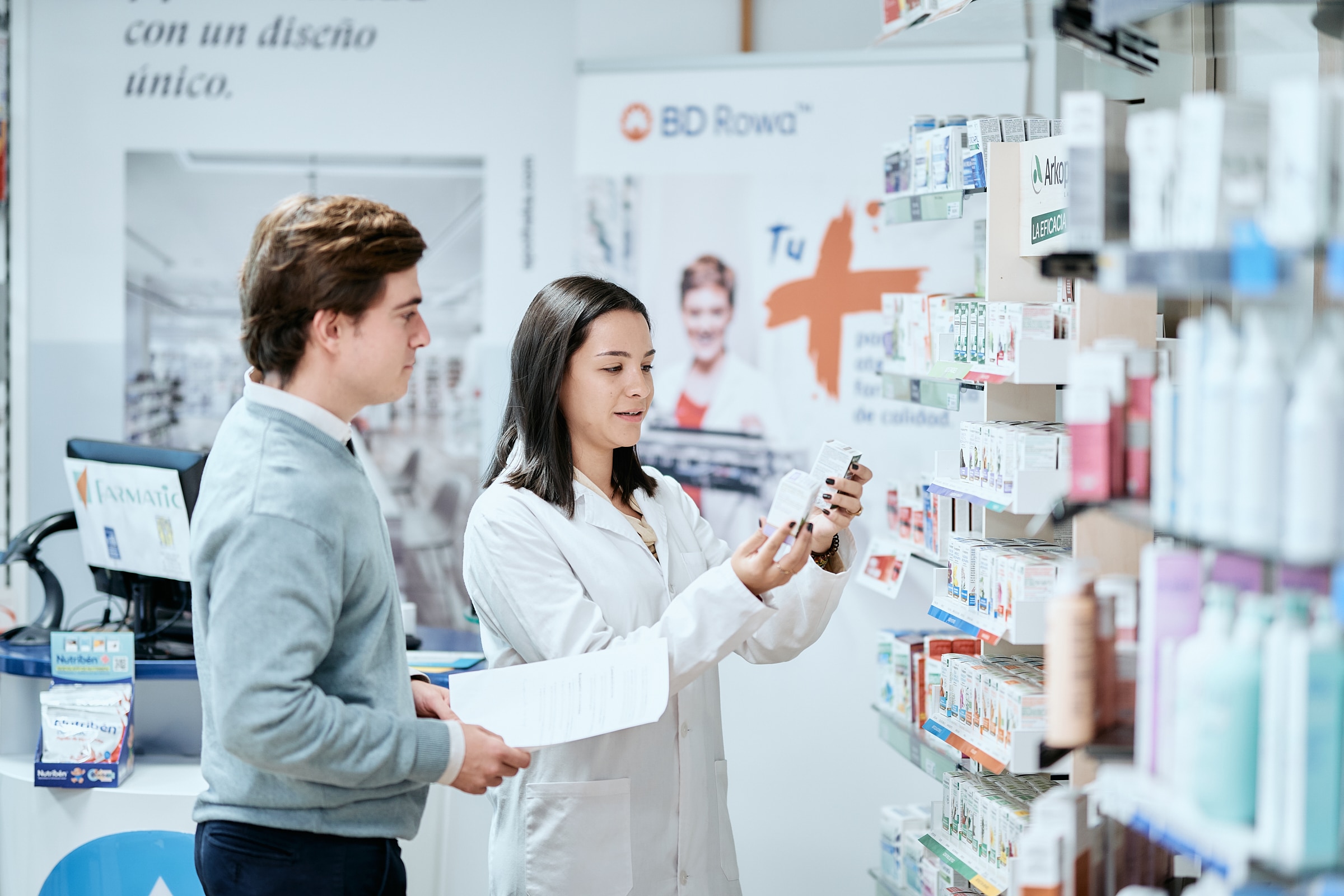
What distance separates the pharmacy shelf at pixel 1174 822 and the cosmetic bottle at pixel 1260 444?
0.34 m

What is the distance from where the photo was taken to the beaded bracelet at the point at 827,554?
2701 millimetres

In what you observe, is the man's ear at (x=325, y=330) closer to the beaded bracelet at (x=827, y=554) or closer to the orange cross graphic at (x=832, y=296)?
the beaded bracelet at (x=827, y=554)

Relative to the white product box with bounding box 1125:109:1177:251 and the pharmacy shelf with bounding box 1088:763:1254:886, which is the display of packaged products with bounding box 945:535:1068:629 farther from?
the white product box with bounding box 1125:109:1177:251

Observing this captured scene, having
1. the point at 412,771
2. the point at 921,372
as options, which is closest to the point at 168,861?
the point at 412,771

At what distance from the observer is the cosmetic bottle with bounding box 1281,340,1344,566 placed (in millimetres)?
1363

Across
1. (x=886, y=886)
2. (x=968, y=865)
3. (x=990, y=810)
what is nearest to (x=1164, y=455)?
(x=990, y=810)

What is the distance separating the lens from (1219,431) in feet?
4.86

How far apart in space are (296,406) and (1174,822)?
4.56 feet

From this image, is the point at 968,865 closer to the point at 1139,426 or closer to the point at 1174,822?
the point at 1174,822

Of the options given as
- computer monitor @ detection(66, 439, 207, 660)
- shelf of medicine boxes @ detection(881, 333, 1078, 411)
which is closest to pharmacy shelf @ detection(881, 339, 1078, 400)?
→ shelf of medicine boxes @ detection(881, 333, 1078, 411)

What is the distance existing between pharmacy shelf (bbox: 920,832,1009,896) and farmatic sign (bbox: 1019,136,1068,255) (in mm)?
1518

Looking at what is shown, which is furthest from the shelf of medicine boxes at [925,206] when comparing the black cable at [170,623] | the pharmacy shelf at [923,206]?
the black cable at [170,623]

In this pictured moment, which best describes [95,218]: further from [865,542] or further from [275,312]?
[275,312]

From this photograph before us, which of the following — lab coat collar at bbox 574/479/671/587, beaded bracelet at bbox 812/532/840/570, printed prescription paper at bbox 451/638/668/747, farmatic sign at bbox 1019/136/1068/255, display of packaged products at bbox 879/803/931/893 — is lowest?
display of packaged products at bbox 879/803/931/893
